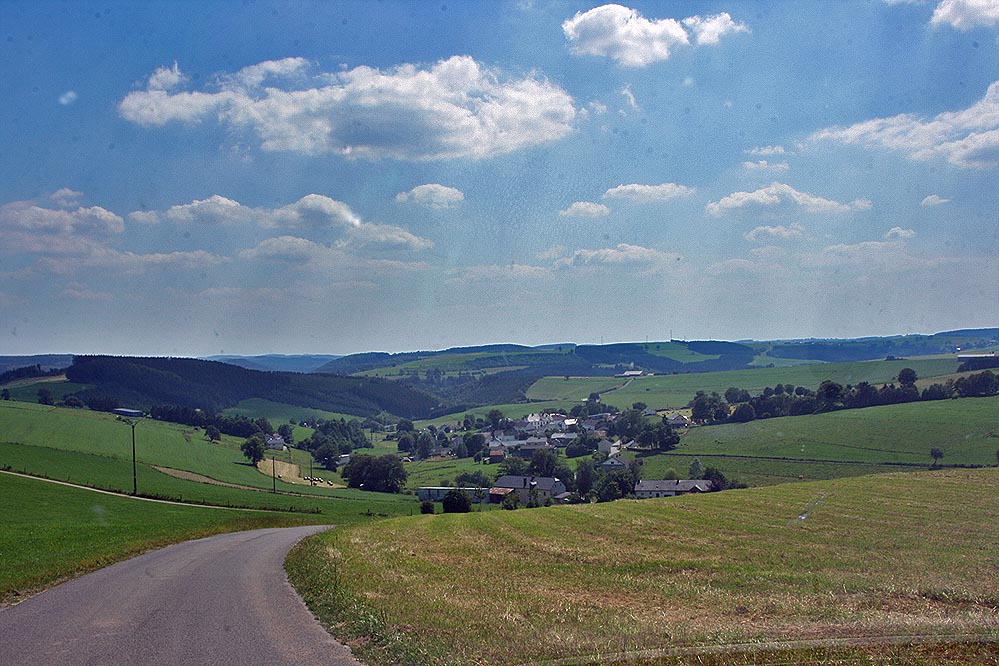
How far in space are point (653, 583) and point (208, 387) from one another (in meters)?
171

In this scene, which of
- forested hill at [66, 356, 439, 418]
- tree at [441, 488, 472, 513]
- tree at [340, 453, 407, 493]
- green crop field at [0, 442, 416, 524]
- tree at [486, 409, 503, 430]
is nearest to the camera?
green crop field at [0, 442, 416, 524]

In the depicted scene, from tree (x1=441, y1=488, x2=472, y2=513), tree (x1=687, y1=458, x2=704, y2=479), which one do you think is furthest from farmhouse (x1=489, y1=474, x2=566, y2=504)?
tree (x1=441, y1=488, x2=472, y2=513)

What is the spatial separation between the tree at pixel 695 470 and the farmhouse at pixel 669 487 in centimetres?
339

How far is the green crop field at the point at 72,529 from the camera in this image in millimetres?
16391

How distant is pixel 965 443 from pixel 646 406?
274 feet

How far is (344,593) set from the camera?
12.4 metres

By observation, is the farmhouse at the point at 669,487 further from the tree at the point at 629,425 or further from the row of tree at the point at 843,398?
the tree at the point at 629,425

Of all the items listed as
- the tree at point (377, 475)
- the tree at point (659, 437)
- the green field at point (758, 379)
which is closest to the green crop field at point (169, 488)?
the tree at point (377, 475)

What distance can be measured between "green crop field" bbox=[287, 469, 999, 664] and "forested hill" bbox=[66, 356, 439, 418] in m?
130

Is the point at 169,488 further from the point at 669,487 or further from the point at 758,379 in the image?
the point at 758,379

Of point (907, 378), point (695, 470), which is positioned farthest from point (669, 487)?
point (907, 378)

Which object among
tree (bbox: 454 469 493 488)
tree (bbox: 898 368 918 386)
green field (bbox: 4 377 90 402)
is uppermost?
green field (bbox: 4 377 90 402)

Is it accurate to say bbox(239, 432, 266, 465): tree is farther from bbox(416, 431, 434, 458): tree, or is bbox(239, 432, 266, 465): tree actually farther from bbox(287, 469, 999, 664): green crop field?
bbox(287, 469, 999, 664): green crop field

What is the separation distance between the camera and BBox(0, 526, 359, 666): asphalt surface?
8.99m
